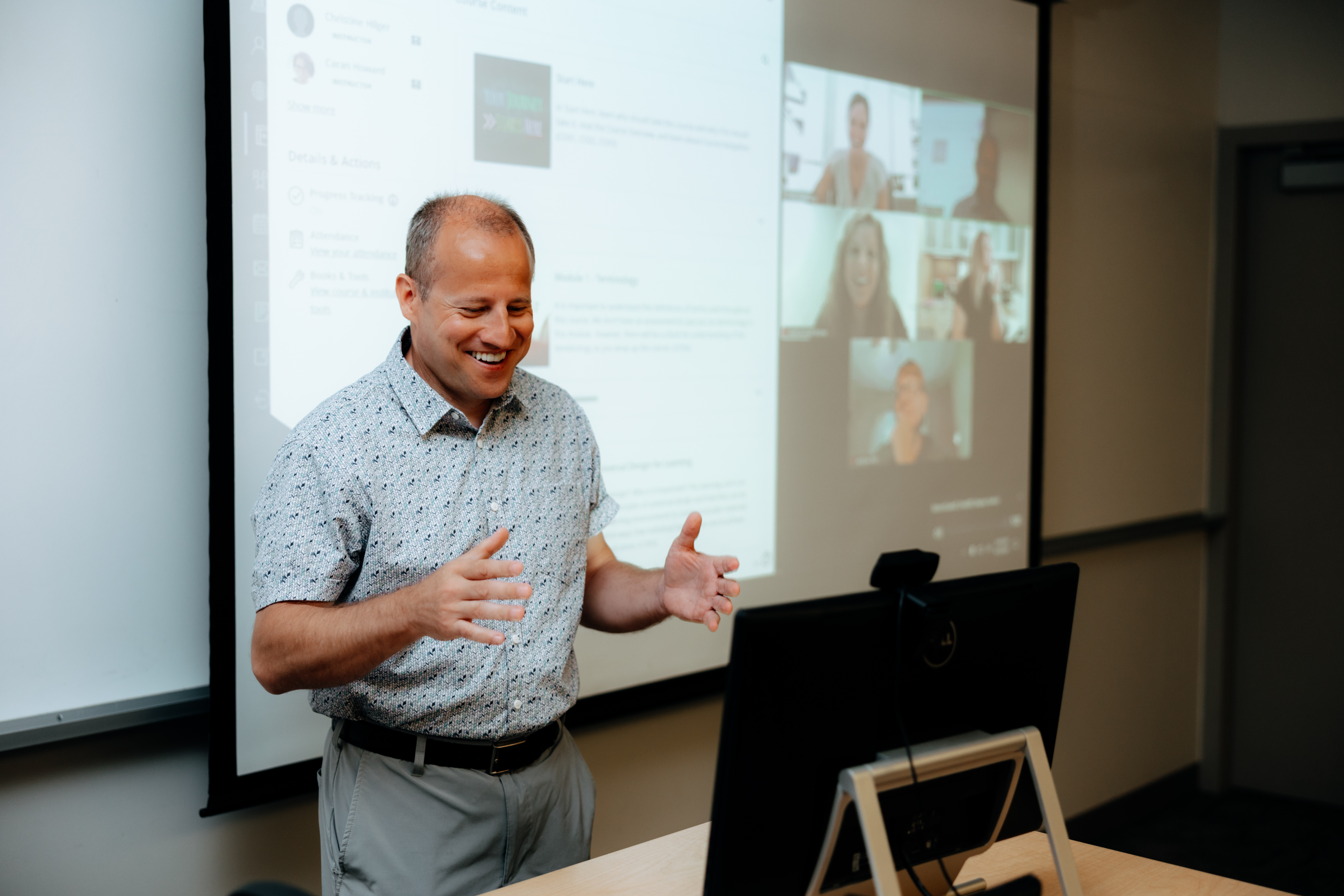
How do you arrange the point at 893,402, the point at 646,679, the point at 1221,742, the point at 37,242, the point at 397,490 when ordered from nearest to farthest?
1. the point at 397,490
2. the point at 37,242
3. the point at 646,679
4. the point at 893,402
5. the point at 1221,742

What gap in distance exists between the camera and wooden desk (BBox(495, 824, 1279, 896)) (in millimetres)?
1347

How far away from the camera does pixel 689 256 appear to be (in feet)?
7.95

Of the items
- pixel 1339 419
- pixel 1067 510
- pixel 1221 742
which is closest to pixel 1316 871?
pixel 1221 742

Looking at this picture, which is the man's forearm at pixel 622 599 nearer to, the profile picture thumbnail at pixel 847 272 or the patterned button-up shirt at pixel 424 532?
the patterned button-up shirt at pixel 424 532

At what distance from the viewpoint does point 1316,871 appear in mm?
3389

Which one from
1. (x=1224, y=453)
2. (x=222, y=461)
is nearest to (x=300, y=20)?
(x=222, y=461)

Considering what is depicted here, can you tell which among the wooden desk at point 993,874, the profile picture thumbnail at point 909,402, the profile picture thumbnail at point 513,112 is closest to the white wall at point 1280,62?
the profile picture thumbnail at point 909,402

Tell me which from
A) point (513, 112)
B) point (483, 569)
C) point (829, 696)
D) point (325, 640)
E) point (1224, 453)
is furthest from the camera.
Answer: point (1224, 453)

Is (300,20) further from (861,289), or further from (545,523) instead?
(861,289)

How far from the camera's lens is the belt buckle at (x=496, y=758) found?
159cm

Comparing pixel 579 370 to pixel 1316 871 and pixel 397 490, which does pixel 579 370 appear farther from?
pixel 1316 871

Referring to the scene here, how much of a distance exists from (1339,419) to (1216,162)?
1151 millimetres

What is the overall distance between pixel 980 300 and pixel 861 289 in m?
0.57

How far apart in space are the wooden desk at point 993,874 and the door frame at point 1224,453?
318 centimetres
